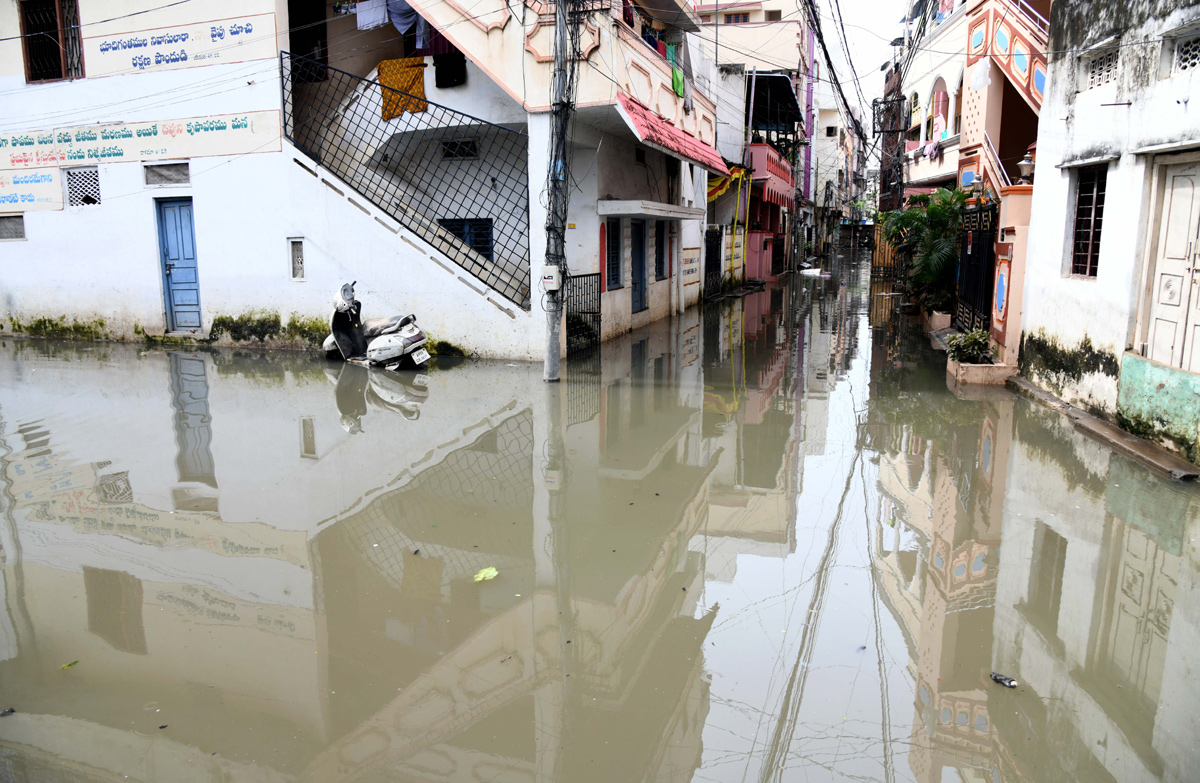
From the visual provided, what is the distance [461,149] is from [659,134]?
3697mm

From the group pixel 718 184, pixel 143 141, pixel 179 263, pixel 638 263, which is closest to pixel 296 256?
pixel 179 263

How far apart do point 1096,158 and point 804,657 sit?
6.67 m

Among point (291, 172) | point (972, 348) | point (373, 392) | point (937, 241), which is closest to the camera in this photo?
point (373, 392)

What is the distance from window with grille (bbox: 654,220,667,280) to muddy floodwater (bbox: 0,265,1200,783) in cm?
879

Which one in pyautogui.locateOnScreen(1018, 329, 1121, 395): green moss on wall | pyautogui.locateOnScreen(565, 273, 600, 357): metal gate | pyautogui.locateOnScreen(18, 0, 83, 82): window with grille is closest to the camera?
pyautogui.locateOnScreen(1018, 329, 1121, 395): green moss on wall

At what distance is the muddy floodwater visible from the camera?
11.1ft

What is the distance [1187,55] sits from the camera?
684 cm

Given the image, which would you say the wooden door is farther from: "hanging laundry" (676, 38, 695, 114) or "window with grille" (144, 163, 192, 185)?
"window with grille" (144, 163, 192, 185)

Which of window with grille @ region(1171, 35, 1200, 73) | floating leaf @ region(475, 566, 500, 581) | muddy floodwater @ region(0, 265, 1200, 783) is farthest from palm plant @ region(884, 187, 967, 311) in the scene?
floating leaf @ region(475, 566, 500, 581)

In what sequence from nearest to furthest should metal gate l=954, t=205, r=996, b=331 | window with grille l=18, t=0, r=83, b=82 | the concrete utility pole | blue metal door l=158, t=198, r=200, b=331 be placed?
the concrete utility pole
metal gate l=954, t=205, r=996, b=331
window with grille l=18, t=0, r=83, b=82
blue metal door l=158, t=198, r=200, b=331

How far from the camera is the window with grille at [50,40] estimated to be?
45.1ft

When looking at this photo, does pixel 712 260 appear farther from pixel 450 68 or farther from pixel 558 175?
pixel 558 175

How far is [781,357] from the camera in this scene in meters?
12.8

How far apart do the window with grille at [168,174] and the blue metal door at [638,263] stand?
7856mm
